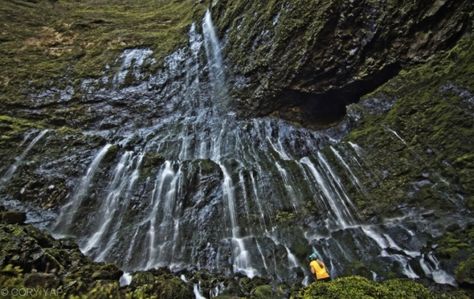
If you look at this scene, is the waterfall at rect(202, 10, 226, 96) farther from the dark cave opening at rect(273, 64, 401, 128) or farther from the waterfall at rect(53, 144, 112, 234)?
the waterfall at rect(53, 144, 112, 234)

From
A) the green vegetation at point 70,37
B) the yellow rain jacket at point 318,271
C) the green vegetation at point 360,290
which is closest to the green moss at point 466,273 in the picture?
the green vegetation at point 360,290

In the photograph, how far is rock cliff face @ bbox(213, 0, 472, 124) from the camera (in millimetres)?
13859

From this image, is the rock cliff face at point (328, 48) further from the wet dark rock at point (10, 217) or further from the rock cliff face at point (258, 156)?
the wet dark rock at point (10, 217)

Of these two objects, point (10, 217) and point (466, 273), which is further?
point (10, 217)

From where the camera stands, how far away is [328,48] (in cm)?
1581

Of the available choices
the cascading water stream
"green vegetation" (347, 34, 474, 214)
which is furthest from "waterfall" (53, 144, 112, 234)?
"green vegetation" (347, 34, 474, 214)

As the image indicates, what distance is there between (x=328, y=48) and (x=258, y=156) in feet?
18.4

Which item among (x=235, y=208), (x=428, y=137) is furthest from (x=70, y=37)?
(x=428, y=137)

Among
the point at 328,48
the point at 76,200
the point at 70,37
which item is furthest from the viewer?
the point at 70,37

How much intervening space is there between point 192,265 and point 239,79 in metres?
10.4

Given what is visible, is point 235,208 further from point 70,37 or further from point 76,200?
point 70,37

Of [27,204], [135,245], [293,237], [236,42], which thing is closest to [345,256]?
[293,237]

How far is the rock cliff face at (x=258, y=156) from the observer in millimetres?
9484

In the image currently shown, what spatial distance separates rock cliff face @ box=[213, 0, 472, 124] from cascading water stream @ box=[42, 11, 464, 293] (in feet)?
5.66
